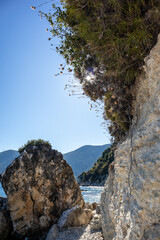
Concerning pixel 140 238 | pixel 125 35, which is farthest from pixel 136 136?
pixel 125 35

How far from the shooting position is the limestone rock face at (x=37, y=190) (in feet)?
34.6

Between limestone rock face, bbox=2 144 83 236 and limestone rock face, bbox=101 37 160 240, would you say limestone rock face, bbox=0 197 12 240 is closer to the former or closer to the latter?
limestone rock face, bbox=2 144 83 236

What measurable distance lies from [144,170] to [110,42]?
10.6 ft

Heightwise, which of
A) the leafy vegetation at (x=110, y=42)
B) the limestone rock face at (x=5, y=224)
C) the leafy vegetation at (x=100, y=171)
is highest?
the leafy vegetation at (x=110, y=42)

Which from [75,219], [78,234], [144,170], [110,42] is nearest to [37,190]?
[75,219]

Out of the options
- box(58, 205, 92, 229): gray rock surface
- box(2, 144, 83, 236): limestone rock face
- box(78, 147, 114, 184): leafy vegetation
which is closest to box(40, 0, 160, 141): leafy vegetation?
box(58, 205, 92, 229): gray rock surface

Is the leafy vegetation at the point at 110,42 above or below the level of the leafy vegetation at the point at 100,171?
above

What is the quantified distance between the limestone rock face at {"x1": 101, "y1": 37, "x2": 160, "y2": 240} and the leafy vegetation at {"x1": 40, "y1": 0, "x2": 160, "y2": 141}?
50 cm

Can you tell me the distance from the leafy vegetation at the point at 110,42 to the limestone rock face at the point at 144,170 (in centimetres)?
50

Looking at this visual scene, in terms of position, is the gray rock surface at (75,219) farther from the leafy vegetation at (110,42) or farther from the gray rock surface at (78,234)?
the leafy vegetation at (110,42)

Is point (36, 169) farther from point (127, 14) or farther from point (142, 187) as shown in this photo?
point (127, 14)

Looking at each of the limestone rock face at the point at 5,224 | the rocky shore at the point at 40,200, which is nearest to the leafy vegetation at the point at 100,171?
the rocky shore at the point at 40,200

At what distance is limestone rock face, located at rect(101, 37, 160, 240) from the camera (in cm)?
240

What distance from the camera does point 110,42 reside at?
3.90m
